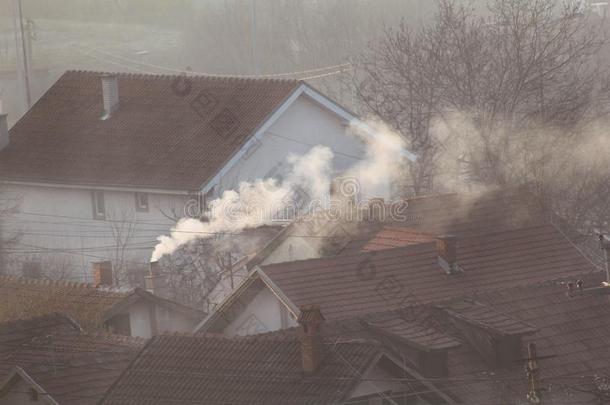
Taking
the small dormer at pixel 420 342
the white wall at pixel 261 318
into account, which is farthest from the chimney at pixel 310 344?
the white wall at pixel 261 318

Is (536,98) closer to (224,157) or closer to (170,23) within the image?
(224,157)

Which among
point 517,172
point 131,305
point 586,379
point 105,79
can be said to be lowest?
point 586,379

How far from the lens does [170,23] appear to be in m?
94.2

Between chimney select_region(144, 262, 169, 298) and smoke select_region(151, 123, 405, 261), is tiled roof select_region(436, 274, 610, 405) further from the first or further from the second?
smoke select_region(151, 123, 405, 261)

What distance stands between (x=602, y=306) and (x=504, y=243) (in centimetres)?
317

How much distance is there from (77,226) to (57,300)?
361 inches

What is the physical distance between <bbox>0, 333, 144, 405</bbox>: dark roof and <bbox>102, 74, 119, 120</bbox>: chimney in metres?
15.4

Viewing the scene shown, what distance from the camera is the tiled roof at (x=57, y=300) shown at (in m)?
26.2

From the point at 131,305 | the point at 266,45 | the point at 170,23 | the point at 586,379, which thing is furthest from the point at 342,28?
the point at 586,379

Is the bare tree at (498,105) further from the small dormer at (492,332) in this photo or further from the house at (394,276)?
the small dormer at (492,332)

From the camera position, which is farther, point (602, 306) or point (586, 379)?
point (602, 306)

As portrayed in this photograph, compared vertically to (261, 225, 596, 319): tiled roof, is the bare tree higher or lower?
higher

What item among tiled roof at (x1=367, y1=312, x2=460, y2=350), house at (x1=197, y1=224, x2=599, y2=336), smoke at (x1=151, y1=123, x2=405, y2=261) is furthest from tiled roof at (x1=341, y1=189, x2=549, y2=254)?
tiled roof at (x1=367, y1=312, x2=460, y2=350)

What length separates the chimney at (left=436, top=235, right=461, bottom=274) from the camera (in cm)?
2402
